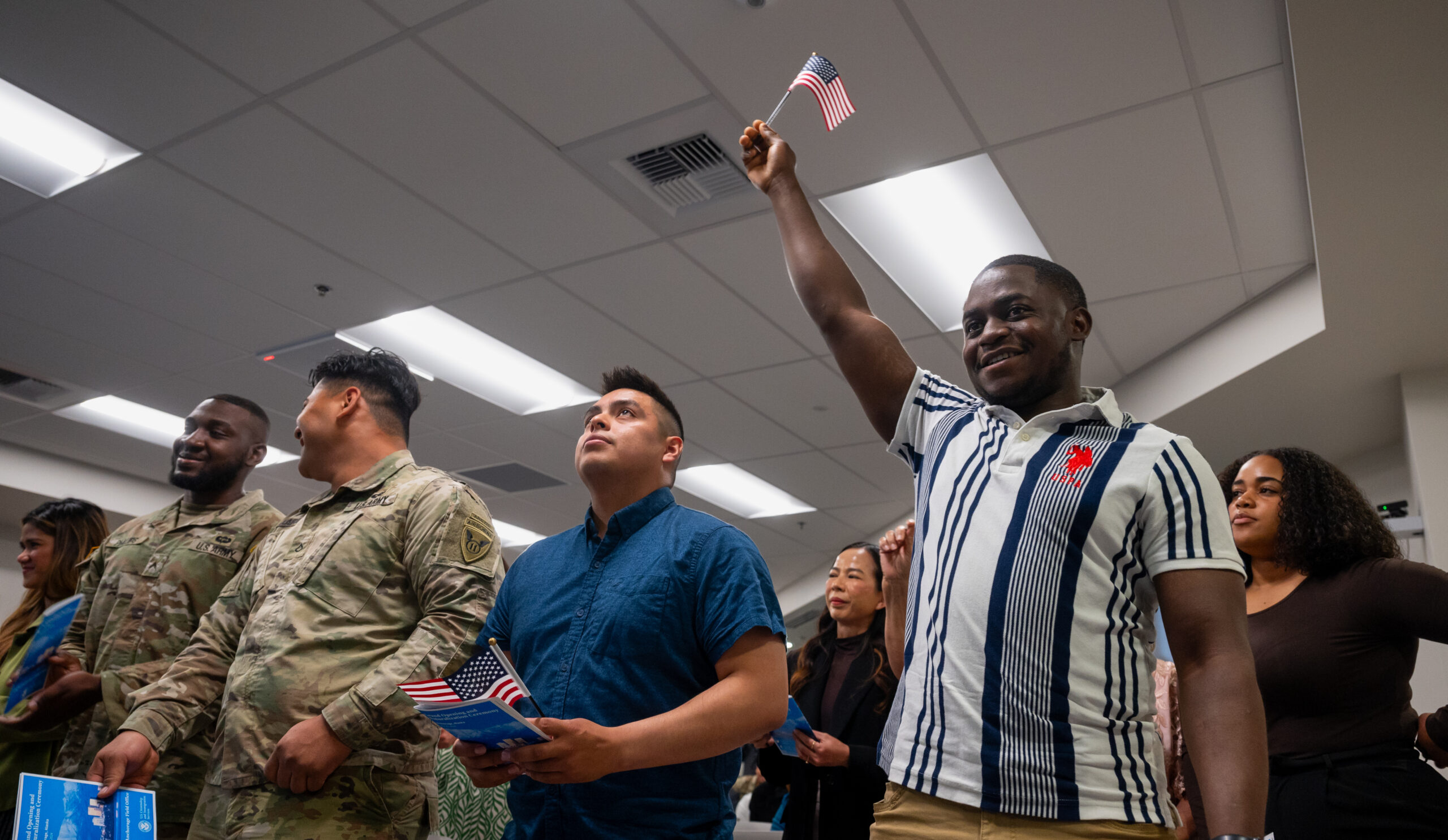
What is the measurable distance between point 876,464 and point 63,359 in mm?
5147

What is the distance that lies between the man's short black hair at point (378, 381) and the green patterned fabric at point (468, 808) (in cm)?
89

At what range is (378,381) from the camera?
7.45 ft

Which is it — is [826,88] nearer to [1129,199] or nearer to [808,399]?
[1129,199]

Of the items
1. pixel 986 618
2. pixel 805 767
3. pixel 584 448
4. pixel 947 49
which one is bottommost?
pixel 805 767

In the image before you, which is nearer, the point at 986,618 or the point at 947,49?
the point at 986,618

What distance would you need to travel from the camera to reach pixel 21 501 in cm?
771

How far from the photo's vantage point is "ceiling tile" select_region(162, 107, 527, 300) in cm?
365

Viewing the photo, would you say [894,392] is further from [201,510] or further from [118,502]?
[118,502]

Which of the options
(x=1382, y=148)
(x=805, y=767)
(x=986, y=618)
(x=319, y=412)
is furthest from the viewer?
(x=1382, y=148)

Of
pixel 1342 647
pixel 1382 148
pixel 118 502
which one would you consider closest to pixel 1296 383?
pixel 1382 148

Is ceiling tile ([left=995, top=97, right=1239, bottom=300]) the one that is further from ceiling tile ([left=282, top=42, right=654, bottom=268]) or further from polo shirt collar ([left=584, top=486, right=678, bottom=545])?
polo shirt collar ([left=584, top=486, right=678, bottom=545])

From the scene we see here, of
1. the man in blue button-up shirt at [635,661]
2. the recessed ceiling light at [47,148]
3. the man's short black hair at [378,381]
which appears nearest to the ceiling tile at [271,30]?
the recessed ceiling light at [47,148]

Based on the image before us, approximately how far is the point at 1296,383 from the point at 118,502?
8.64 meters

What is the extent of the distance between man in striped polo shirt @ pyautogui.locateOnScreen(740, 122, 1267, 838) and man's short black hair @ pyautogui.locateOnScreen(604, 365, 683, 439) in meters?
0.66
